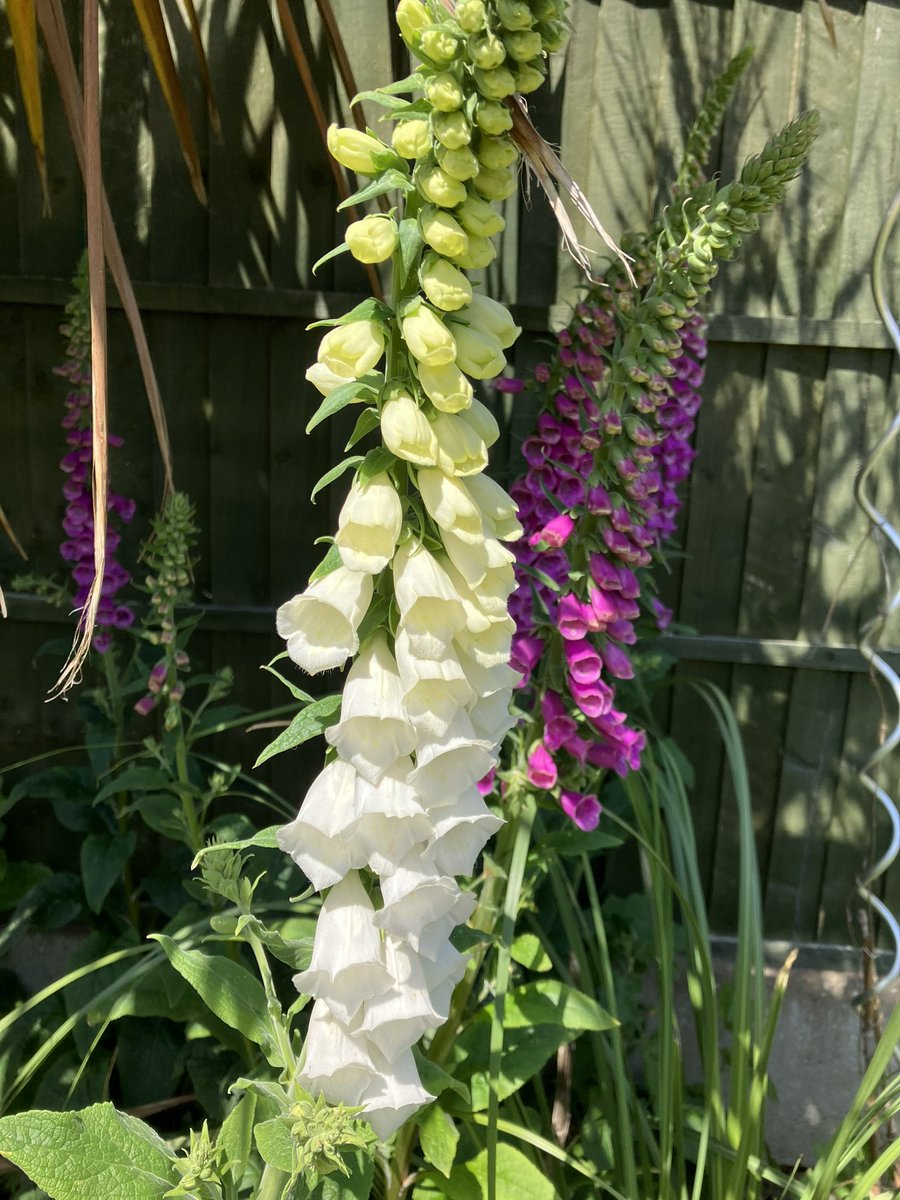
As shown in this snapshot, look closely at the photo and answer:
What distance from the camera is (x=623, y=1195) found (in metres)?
1.81

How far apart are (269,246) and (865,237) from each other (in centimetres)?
149

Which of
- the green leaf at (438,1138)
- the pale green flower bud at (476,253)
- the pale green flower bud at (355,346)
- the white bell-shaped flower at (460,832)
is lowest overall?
the green leaf at (438,1138)

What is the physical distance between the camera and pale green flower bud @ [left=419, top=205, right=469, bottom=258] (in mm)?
976

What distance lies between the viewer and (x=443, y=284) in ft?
3.28

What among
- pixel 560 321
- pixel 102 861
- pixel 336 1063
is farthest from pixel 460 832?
pixel 560 321

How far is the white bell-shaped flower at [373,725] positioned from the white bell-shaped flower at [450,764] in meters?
0.03

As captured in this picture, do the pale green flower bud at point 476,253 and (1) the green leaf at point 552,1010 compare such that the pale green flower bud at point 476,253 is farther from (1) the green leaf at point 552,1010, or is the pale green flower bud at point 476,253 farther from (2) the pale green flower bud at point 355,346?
(1) the green leaf at point 552,1010

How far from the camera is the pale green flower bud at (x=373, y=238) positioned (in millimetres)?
1021

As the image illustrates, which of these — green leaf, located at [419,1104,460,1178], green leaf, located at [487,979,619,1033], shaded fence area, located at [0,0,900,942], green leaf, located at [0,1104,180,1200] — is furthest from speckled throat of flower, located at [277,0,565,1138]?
shaded fence area, located at [0,0,900,942]

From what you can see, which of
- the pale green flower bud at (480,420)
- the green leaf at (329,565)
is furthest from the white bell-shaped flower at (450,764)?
the pale green flower bud at (480,420)

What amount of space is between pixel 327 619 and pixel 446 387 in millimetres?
295

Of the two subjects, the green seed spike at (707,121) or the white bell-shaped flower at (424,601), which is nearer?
the white bell-shaped flower at (424,601)

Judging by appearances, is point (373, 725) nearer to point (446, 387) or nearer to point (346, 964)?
point (346, 964)

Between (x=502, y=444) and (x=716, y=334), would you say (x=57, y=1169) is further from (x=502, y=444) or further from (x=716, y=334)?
(x=716, y=334)
